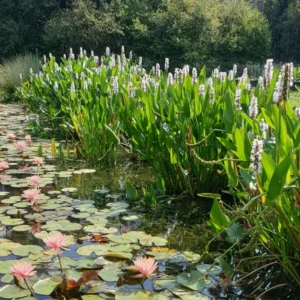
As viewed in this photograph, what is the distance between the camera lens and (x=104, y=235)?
229cm

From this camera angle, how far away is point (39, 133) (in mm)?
5645

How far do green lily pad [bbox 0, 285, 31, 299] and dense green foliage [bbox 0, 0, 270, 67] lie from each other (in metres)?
18.3

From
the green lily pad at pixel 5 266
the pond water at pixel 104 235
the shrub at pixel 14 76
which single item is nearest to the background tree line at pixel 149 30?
the shrub at pixel 14 76

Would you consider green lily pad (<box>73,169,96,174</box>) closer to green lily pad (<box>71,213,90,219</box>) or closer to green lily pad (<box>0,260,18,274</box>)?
green lily pad (<box>71,213,90,219</box>)

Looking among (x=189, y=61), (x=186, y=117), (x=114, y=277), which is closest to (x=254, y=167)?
(x=114, y=277)

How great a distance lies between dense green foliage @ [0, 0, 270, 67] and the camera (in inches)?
786

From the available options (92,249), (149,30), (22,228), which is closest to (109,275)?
(92,249)

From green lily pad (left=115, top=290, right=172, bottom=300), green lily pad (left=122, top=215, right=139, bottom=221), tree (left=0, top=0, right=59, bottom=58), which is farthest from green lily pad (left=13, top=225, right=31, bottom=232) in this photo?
tree (left=0, top=0, right=59, bottom=58)

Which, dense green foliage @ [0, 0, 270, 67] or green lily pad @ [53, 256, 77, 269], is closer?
green lily pad @ [53, 256, 77, 269]

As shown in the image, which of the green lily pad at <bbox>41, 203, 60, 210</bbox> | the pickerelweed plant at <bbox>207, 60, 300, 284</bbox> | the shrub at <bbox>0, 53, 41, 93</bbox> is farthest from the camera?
the shrub at <bbox>0, 53, 41, 93</bbox>

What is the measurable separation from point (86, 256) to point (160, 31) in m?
19.2

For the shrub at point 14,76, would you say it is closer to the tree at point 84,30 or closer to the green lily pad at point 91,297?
the tree at point 84,30

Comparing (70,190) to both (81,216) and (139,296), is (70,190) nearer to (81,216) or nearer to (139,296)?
(81,216)

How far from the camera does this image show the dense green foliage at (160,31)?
20.0m
